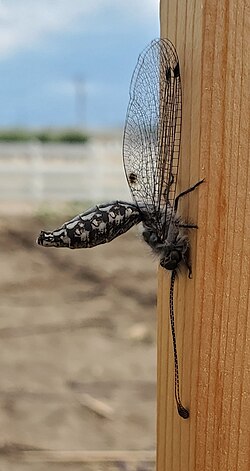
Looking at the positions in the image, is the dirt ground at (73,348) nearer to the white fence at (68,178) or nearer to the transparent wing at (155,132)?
the white fence at (68,178)

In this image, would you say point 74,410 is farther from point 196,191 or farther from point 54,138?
point 54,138

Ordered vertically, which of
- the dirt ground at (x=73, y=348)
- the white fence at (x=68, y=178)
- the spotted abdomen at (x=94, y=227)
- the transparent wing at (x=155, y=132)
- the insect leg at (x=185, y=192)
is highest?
the transparent wing at (x=155, y=132)

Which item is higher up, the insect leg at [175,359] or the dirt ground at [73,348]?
the insect leg at [175,359]

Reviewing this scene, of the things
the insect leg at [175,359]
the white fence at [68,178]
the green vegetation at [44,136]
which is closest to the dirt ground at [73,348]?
the white fence at [68,178]

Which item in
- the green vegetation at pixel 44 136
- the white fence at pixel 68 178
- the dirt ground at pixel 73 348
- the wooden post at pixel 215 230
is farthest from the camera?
the green vegetation at pixel 44 136

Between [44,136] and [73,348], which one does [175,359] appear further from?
[44,136]

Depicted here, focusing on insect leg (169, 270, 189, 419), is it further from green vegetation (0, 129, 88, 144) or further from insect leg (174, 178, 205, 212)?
green vegetation (0, 129, 88, 144)
